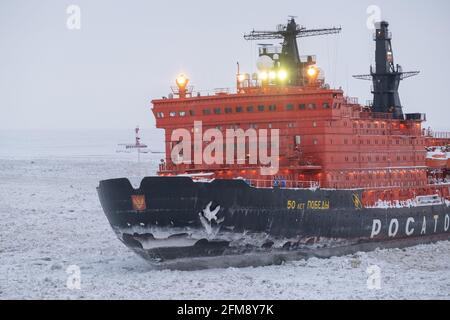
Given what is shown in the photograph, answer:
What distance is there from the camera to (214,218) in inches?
1039

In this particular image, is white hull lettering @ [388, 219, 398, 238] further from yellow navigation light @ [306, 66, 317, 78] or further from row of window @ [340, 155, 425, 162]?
yellow navigation light @ [306, 66, 317, 78]

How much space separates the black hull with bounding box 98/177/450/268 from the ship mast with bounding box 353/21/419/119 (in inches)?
505

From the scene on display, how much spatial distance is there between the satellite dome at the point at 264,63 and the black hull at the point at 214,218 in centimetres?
602

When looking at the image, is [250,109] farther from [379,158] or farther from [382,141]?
[382,141]

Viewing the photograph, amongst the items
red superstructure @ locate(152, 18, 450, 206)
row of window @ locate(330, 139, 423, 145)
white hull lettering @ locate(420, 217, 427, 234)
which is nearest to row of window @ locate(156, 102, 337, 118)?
red superstructure @ locate(152, 18, 450, 206)

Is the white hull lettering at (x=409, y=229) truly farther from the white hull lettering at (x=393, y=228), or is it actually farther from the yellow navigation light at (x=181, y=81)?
the yellow navigation light at (x=181, y=81)

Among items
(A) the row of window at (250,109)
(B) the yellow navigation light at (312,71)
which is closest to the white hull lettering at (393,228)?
(A) the row of window at (250,109)

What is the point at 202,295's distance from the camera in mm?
23109

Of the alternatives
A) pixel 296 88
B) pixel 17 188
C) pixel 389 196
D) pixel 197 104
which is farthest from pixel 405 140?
pixel 17 188

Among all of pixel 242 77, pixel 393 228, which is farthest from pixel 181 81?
pixel 393 228

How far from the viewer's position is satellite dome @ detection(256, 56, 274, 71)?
3356cm
